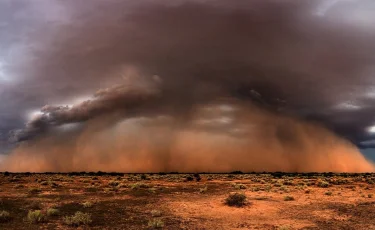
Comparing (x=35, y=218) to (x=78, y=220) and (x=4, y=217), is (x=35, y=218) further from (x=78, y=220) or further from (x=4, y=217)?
(x=78, y=220)

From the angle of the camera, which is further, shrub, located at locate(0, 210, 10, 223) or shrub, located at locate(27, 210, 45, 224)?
shrub, located at locate(0, 210, 10, 223)

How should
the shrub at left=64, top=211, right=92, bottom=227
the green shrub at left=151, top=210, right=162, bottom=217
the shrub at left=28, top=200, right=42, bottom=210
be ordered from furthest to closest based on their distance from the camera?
the shrub at left=28, top=200, right=42, bottom=210 → the green shrub at left=151, top=210, right=162, bottom=217 → the shrub at left=64, top=211, right=92, bottom=227

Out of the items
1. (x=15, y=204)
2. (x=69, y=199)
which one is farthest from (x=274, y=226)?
(x=15, y=204)

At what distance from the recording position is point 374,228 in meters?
19.2

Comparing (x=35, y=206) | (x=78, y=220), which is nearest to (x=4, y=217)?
(x=35, y=206)

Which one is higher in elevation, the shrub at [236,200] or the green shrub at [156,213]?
the shrub at [236,200]

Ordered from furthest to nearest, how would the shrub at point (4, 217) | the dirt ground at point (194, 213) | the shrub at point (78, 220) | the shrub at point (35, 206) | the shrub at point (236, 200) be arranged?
the shrub at point (236, 200) → the shrub at point (35, 206) → the shrub at point (4, 217) → the dirt ground at point (194, 213) → the shrub at point (78, 220)

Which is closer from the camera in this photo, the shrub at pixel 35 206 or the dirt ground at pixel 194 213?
the dirt ground at pixel 194 213

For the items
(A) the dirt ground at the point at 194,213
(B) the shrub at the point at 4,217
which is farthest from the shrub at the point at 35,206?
(B) the shrub at the point at 4,217

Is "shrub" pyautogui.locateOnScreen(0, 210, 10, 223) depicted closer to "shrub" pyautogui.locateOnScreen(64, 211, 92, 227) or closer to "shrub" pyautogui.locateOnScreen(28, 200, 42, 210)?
"shrub" pyautogui.locateOnScreen(28, 200, 42, 210)

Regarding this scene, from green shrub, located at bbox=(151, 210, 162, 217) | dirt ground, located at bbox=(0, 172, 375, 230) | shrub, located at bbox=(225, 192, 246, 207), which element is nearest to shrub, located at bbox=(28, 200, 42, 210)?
dirt ground, located at bbox=(0, 172, 375, 230)

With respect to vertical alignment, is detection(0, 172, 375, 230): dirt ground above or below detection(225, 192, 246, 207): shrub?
below

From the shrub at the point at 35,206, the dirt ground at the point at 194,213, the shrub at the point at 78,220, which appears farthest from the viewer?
the shrub at the point at 35,206

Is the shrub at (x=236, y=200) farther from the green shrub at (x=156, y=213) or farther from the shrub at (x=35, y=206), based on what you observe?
the shrub at (x=35, y=206)
